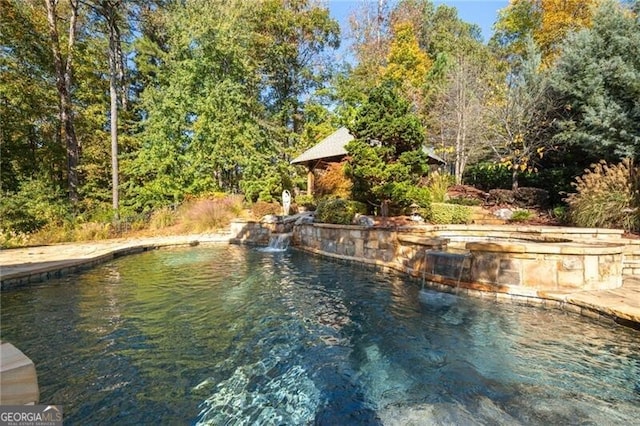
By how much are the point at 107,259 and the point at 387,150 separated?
8.63 metres

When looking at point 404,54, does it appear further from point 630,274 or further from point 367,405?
point 367,405

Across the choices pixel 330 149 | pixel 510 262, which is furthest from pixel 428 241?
pixel 330 149

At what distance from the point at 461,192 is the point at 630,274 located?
31.3 ft

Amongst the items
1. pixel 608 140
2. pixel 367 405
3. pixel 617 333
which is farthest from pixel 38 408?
pixel 608 140

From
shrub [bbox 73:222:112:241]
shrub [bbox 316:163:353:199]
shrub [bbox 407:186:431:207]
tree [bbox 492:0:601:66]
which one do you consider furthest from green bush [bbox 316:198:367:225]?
tree [bbox 492:0:601:66]

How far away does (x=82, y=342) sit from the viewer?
3820 millimetres

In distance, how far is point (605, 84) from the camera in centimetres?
1059

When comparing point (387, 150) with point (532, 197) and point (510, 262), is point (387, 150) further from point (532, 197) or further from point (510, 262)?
point (532, 197)

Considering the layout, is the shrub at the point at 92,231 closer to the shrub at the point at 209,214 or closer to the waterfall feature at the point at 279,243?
the shrub at the point at 209,214

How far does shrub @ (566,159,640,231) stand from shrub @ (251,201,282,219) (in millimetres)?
10754

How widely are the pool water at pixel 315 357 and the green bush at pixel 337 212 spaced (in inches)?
152

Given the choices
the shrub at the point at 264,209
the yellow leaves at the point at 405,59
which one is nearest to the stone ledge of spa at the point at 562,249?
the shrub at the point at 264,209

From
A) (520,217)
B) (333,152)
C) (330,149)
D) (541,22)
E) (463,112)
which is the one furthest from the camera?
(541,22)

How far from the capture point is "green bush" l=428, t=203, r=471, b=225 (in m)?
10.5
